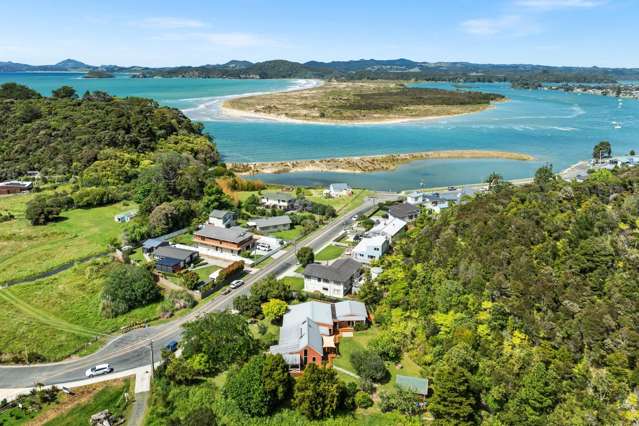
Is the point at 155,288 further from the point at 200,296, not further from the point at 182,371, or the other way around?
the point at 182,371

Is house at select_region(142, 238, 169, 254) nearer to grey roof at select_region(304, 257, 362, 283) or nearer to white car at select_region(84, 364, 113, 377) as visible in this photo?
grey roof at select_region(304, 257, 362, 283)

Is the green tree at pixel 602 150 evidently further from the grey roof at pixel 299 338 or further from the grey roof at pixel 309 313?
the grey roof at pixel 299 338

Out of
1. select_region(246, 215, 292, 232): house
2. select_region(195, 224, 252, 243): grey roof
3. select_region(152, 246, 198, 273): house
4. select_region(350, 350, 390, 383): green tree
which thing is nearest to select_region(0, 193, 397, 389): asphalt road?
select_region(152, 246, 198, 273): house

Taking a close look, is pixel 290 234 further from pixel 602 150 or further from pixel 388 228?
pixel 602 150

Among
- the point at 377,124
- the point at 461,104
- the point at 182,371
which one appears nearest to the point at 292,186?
the point at 182,371

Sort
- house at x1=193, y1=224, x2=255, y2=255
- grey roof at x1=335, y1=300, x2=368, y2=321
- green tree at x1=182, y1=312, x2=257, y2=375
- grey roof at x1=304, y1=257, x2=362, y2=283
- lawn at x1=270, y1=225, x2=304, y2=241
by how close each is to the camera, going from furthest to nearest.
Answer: lawn at x1=270, y1=225, x2=304, y2=241, house at x1=193, y1=224, x2=255, y2=255, grey roof at x1=304, y1=257, x2=362, y2=283, grey roof at x1=335, y1=300, x2=368, y2=321, green tree at x1=182, y1=312, x2=257, y2=375

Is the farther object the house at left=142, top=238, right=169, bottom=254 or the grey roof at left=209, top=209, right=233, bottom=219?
the grey roof at left=209, top=209, right=233, bottom=219

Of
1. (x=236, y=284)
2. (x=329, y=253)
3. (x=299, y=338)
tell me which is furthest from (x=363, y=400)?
(x=329, y=253)
